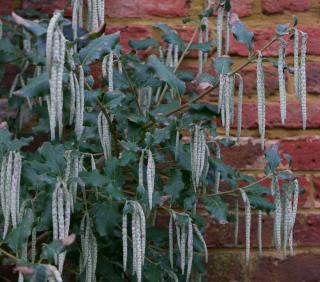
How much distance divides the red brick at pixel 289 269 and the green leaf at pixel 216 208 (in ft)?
1.32

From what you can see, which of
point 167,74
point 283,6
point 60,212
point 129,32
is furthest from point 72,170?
point 283,6

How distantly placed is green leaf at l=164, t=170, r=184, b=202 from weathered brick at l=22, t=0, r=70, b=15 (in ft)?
1.98

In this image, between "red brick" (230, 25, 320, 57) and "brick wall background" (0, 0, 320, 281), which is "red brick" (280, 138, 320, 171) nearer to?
"brick wall background" (0, 0, 320, 281)

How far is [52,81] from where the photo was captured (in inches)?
45.1

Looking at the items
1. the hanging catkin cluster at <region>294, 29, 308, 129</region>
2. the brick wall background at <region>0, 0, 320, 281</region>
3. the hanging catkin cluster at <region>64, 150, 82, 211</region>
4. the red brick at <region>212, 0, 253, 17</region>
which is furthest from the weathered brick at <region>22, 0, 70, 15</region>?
the hanging catkin cluster at <region>294, 29, 308, 129</region>

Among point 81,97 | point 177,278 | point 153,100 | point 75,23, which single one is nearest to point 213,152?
point 153,100

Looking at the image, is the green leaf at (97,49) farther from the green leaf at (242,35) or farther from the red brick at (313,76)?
the red brick at (313,76)

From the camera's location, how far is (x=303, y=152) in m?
1.92

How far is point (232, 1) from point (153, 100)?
364mm

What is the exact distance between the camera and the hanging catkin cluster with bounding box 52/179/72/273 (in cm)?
124

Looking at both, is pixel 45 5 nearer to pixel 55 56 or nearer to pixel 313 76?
pixel 313 76

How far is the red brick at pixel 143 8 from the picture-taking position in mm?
1924

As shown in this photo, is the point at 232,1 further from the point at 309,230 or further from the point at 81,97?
A: the point at 81,97

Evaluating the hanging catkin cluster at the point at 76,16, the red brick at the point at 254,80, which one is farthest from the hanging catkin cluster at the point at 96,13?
the red brick at the point at 254,80
